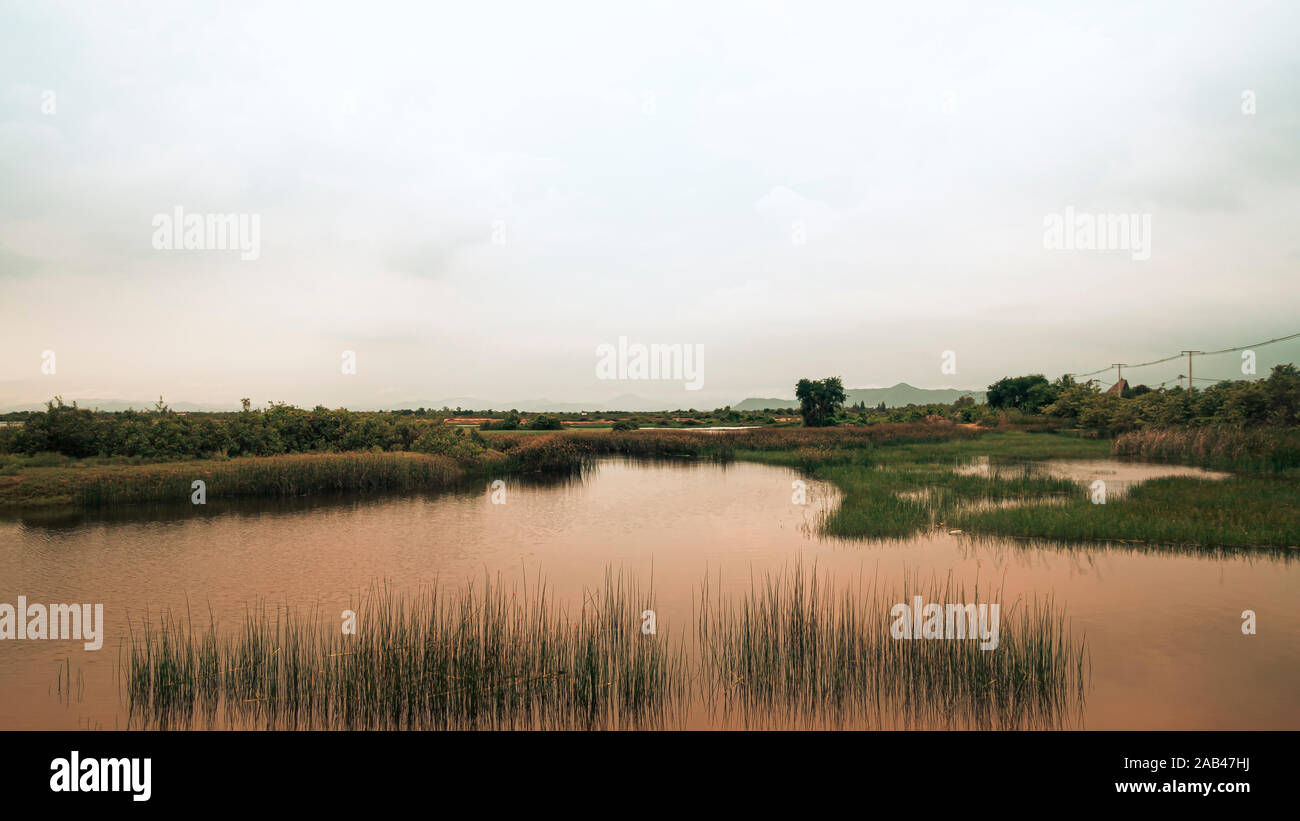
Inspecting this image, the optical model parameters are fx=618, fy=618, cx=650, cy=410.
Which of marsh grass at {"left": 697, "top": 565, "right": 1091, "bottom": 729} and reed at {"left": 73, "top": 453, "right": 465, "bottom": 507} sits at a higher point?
reed at {"left": 73, "top": 453, "right": 465, "bottom": 507}

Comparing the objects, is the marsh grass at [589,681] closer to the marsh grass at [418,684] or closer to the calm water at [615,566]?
the marsh grass at [418,684]

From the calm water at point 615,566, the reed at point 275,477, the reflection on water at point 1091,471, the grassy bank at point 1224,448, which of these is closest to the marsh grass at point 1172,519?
the calm water at point 615,566

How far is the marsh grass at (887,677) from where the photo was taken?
21.5ft

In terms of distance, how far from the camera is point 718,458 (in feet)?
130

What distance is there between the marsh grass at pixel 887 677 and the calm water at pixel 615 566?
0.96ft

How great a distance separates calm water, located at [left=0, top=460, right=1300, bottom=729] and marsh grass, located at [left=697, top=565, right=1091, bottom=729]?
294 mm

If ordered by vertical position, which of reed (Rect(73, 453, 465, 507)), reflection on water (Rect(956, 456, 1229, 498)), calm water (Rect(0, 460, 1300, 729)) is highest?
reed (Rect(73, 453, 465, 507))

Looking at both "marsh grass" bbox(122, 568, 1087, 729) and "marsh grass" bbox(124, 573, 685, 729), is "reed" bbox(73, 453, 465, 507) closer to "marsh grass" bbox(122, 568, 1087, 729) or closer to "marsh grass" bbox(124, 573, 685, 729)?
"marsh grass" bbox(122, 568, 1087, 729)

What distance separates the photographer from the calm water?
7.25 metres

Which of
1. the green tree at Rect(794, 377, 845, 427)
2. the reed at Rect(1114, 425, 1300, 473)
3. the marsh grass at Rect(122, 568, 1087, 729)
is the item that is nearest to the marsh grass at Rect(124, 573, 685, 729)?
the marsh grass at Rect(122, 568, 1087, 729)
